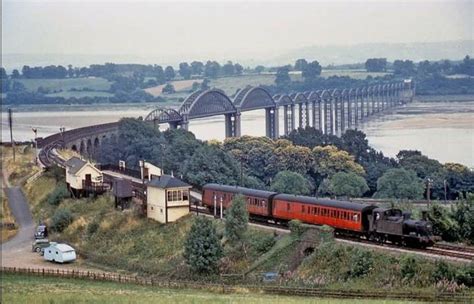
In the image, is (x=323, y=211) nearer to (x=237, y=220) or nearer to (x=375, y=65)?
(x=237, y=220)

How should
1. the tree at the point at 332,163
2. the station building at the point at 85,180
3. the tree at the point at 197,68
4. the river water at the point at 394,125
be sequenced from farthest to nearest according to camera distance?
the tree at the point at 197,68, the tree at the point at 332,163, the river water at the point at 394,125, the station building at the point at 85,180

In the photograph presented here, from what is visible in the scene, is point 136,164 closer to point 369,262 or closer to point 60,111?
point 369,262

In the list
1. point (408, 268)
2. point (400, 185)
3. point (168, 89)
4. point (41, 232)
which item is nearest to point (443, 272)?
point (408, 268)

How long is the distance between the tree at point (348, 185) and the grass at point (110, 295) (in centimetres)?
1140

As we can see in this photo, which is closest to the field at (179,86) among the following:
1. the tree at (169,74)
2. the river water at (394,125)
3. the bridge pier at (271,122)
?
the tree at (169,74)

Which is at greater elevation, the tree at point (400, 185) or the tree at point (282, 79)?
the tree at point (282, 79)

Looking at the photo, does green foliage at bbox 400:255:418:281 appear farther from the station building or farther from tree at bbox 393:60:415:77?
tree at bbox 393:60:415:77

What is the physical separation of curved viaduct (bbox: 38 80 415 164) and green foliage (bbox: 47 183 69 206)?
48.4ft

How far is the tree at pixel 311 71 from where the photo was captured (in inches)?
1819

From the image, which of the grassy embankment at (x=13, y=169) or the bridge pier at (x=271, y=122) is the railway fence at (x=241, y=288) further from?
the bridge pier at (x=271, y=122)

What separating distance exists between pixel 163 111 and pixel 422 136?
1512 centimetres

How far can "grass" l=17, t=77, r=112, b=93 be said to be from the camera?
144ft

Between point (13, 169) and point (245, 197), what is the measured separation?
31.4 feet

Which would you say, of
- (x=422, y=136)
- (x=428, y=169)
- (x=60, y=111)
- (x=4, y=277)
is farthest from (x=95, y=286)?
(x=60, y=111)
